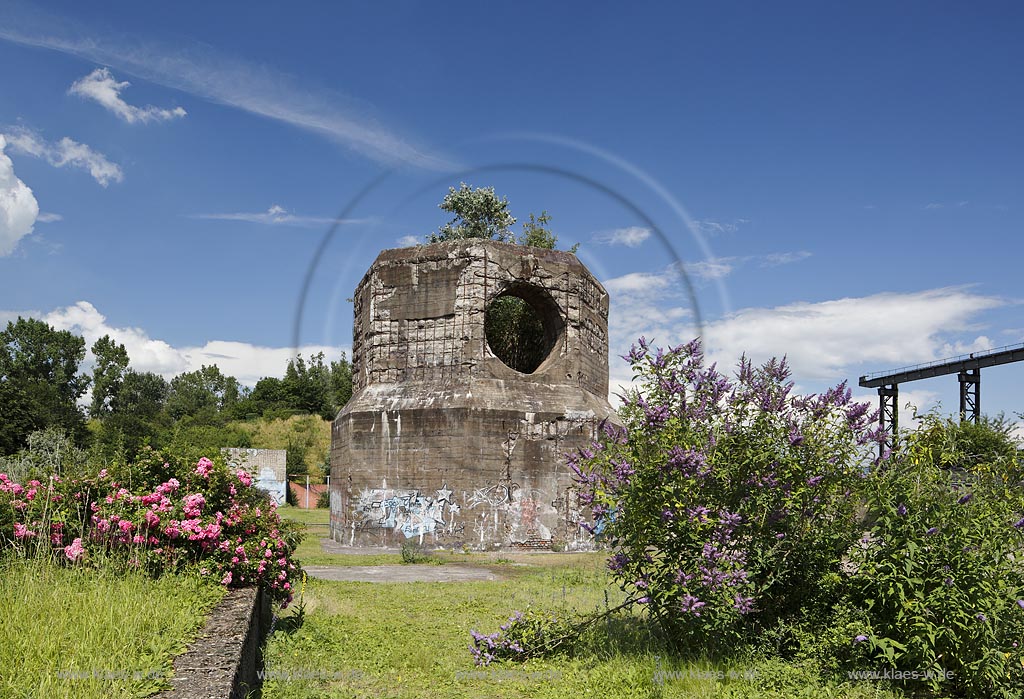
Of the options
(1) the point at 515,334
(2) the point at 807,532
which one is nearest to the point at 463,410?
(1) the point at 515,334

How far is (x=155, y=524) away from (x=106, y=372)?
257 ft

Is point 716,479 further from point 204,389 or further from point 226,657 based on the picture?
point 204,389

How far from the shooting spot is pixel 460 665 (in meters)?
7.85

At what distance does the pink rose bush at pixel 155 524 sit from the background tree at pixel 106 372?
76.5 metres

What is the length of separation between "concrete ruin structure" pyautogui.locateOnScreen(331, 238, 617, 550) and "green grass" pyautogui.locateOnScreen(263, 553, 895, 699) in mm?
9618

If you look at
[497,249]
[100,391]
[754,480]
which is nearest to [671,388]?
[754,480]

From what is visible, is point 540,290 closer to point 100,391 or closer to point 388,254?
point 388,254

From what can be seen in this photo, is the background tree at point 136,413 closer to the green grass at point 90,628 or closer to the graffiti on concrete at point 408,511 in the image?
the graffiti on concrete at point 408,511

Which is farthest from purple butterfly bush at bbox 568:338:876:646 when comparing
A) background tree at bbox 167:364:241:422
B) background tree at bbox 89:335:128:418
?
background tree at bbox 167:364:241:422

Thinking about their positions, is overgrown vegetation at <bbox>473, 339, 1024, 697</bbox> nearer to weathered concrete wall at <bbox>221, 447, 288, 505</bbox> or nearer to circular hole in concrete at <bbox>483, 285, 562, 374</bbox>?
circular hole in concrete at <bbox>483, 285, 562, 374</bbox>

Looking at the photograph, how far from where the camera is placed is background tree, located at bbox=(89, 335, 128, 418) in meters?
76.4

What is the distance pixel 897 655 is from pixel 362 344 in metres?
20.4

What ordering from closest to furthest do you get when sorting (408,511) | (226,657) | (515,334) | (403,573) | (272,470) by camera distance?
(226,657) → (403,573) → (408,511) → (515,334) → (272,470)

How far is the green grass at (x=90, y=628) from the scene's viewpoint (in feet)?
15.6
